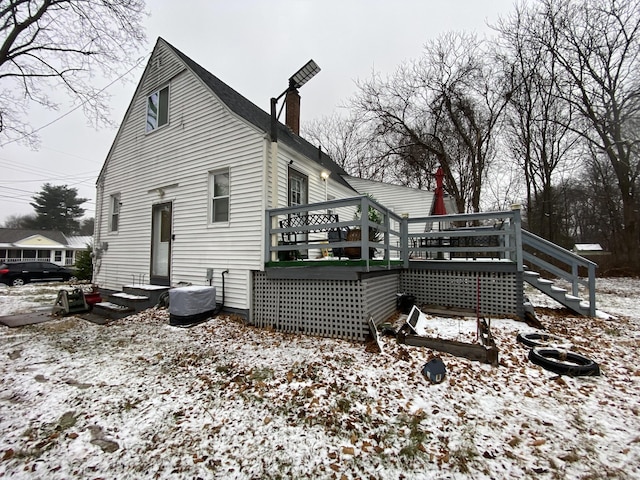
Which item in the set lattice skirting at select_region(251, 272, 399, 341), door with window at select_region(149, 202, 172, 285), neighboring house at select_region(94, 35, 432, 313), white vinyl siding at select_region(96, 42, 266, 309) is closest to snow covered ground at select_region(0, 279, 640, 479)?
lattice skirting at select_region(251, 272, 399, 341)

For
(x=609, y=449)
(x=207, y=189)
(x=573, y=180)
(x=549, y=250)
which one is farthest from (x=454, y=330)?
(x=573, y=180)

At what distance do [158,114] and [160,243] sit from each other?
3.97 meters

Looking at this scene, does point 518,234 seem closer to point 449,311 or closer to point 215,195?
point 449,311

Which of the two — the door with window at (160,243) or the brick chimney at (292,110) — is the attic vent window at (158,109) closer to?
the door with window at (160,243)

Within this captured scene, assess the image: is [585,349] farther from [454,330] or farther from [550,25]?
[550,25]

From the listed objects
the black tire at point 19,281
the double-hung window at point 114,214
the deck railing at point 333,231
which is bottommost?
the black tire at point 19,281

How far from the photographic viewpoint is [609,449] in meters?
2.17

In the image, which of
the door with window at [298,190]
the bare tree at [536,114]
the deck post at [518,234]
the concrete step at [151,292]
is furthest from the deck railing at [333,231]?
the bare tree at [536,114]

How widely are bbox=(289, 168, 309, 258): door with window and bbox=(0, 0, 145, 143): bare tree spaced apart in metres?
9.21

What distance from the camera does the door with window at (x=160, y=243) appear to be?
25.1ft

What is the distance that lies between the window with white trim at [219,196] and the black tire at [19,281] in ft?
48.4

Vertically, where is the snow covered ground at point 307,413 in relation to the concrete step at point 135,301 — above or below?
below

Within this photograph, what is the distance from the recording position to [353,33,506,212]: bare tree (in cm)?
1666

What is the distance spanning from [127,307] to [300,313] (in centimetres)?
435
